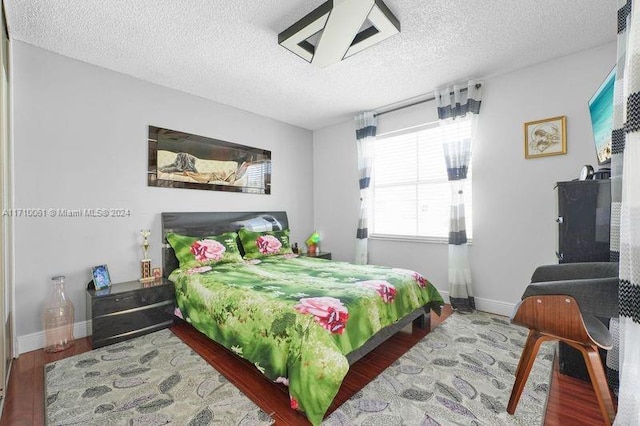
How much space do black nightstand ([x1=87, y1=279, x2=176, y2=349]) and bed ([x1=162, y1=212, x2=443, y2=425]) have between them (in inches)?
6.6

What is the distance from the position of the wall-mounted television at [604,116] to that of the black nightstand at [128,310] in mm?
3805

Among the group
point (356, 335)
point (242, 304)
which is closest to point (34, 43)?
point (242, 304)

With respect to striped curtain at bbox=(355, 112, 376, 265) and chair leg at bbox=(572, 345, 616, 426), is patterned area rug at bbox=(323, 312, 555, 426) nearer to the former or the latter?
chair leg at bbox=(572, 345, 616, 426)

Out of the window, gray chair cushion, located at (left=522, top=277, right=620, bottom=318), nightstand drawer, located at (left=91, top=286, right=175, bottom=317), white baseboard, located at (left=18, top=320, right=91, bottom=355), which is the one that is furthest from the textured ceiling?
white baseboard, located at (left=18, top=320, right=91, bottom=355)

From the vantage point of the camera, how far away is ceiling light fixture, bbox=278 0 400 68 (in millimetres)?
1969

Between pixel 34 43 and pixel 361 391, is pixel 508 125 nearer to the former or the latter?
pixel 361 391

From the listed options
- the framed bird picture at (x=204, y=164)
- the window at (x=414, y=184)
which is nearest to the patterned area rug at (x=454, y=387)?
the window at (x=414, y=184)

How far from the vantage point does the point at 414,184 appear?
388cm

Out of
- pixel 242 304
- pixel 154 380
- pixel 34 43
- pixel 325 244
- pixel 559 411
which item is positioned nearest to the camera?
pixel 559 411

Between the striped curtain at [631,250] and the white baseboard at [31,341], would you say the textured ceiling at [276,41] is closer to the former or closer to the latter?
the striped curtain at [631,250]

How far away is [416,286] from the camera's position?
2.62 meters

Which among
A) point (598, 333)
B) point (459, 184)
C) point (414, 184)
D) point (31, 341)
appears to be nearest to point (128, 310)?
point (31, 341)

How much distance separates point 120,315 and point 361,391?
219cm

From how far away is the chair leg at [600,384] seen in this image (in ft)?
4.10
